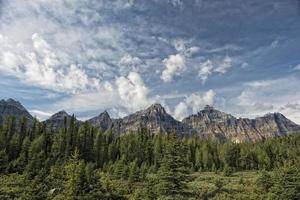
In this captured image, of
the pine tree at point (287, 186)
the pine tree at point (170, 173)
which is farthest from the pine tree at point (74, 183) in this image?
the pine tree at point (287, 186)

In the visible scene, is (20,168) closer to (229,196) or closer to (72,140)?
(72,140)

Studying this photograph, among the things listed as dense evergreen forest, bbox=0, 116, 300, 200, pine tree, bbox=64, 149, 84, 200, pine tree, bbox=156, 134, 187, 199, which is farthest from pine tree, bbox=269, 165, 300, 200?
pine tree, bbox=64, 149, 84, 200

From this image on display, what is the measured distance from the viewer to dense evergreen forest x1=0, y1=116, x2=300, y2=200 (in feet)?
134

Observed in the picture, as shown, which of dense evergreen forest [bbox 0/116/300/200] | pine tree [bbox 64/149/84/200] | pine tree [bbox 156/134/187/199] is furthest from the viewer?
dense evergreen forest [bbox 0/116/300/200]

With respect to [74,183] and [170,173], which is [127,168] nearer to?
[170,173]

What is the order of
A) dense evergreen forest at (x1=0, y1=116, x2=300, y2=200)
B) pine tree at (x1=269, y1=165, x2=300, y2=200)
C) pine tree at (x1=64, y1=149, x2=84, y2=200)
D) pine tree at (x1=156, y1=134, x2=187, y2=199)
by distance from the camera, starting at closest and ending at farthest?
pine tree at (x1=64, y1=149, x2=84, y2=200) < pine tree at (x1=156, y1=134, x2=187, y2=199) < dense evergreen forest at (x1=0, y1=116, x2=300, y2=200) < pine tree at (x1=269, y1=165, x2=300, y2=200)

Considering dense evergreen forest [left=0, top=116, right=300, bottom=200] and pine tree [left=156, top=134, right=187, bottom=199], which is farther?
dense evergreen forest [left=0, top=116, right=300, bottom=200]

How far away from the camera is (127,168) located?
75.1m

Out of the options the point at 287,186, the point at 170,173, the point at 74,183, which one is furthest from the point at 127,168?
the point at 287,186

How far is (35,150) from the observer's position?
85812mm

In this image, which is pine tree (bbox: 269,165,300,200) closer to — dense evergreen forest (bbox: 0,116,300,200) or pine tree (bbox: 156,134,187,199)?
dense evergreen forest (bbox: 0,116,300,200)

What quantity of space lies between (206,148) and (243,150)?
20.2 meters

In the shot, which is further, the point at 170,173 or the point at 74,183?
the point at 170,173

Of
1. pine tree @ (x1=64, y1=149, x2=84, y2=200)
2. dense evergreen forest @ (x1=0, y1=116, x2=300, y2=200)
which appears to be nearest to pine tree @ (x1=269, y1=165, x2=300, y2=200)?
dense evergreen forest @ (x1=0, y1=116, x2=300, y2=200)
